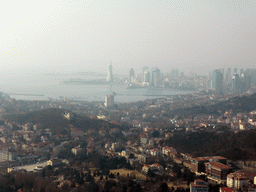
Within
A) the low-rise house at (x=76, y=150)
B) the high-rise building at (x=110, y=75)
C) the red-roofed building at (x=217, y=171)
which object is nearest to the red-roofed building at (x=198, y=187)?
the red-roofed building at (x=217, y=171)

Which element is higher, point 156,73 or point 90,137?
point 156,73

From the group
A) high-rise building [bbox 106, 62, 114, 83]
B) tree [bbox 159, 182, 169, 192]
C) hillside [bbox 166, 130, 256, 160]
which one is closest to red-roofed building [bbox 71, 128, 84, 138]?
hillside [bbox 166, 130, 256, 160]

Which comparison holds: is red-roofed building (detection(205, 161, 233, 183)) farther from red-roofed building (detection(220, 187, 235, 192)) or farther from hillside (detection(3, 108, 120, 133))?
hillside (detection(3, 108, 120, 133))

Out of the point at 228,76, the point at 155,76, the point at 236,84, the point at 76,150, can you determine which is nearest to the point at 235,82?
the point at 236,84

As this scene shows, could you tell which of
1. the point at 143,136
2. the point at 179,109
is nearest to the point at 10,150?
the point at 143,136

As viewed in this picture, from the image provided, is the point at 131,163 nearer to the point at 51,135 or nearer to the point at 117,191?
the point at 117,191

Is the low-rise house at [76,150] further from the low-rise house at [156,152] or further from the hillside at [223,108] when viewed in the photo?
the hillside at [223,108]

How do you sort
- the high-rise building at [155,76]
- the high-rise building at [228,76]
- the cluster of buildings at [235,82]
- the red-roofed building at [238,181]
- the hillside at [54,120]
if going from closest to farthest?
the red-roofed building at [238,181]
the hillside at [54,120]
the cluster of buildings at [235,82]
the high-rise building at [228,76]
the high-rise building at [155,76]
